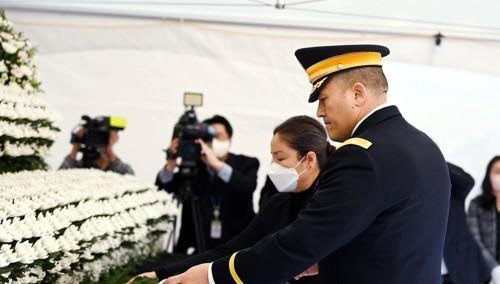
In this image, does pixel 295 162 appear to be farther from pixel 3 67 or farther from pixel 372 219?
pixel 3 67

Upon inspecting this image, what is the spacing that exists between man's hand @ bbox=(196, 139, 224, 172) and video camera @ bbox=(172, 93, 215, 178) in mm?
27

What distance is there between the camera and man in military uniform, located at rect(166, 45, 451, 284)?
1.72m

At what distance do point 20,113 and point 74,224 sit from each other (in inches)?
30.9

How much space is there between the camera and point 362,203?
169 cm

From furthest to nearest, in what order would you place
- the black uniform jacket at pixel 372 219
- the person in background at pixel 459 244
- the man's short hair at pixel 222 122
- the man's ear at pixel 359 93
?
the man's short hair at pixel 222 122 < the person in background at pixel 459 244 < the man's ear at pixel 359 93 < the black uniform jacket at pixel 372 219

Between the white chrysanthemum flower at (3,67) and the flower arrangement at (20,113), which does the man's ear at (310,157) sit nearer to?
the flower arrangement at (20,113)

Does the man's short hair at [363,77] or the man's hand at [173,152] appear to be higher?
the man's short hair at [363,77]

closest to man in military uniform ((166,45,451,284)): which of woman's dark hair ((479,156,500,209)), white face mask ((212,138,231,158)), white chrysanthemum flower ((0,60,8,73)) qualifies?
white chrysanthemum flower ((0,60,8,73))

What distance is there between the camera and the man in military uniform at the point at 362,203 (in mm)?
1725

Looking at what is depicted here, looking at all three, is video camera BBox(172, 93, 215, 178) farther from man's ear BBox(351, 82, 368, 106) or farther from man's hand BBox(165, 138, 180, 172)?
man's ear BBox(351, 82, 368, 106)

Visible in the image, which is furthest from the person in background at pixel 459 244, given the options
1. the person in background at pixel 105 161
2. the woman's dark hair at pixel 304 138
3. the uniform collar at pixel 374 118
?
the person in background at pixel 105 161

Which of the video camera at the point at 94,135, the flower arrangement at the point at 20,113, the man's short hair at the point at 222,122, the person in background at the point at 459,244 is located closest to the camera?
the flower arrangement at the point at 20,113

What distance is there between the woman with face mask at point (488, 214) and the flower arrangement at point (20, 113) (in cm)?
294

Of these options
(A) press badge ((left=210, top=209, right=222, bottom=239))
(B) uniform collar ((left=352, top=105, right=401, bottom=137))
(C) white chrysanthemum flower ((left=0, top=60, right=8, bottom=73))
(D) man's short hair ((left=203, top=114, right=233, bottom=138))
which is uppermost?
(C) white chrysanthemum flower ((left=0, top=60, right=8, bottom=73))
